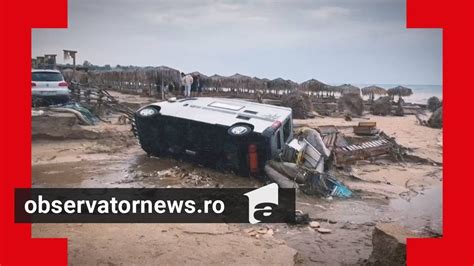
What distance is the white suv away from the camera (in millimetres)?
9102

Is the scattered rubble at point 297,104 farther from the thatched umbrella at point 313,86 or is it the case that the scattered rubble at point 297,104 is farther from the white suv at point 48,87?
the white suv at point 48,87

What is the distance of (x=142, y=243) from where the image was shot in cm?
442

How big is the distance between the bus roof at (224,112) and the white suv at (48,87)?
3277 mm

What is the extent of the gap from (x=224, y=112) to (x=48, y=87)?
4.68 m

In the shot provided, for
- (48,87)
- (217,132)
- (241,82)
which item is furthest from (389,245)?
(241,82)

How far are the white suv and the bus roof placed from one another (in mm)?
3277

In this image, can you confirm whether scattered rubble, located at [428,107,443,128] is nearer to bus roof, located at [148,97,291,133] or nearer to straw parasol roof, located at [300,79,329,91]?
straw parasol roof, located at [300,79,329,91]

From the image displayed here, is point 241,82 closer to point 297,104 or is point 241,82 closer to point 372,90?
point 297,104

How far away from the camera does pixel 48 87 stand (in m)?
9.52

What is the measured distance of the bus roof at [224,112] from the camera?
22.1 feet

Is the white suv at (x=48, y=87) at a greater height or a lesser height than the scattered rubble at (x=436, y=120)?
greater

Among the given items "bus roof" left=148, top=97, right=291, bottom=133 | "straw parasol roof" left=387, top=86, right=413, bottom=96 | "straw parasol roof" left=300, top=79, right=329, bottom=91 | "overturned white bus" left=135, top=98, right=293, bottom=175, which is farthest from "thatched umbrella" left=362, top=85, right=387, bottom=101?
"overturned white bus" left=135, top=98, right=293, bottom=175

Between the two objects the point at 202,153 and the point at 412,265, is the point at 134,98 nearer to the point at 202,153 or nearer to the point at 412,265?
the point at 202,153

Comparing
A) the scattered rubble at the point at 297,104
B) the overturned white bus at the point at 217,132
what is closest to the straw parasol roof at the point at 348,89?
the scattered rubble at the point at 297,104
